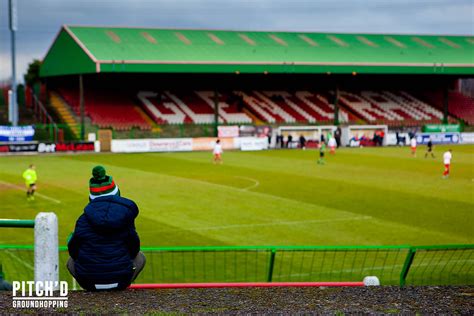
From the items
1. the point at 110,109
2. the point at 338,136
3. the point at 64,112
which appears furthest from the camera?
the point at 64,112

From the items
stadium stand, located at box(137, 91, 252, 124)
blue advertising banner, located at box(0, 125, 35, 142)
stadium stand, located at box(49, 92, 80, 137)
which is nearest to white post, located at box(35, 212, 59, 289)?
blue advertising banner, located at box(0, 125, 35, 142)

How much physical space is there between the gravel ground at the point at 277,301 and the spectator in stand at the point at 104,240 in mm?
194

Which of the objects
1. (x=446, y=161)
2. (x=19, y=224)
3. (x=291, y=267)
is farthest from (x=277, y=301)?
(x=446, y=161)

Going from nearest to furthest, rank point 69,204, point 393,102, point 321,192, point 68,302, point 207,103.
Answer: point 68,302
point 69,204
point 321,192
point 207,103
point 393,102

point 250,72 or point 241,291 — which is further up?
point 250,72

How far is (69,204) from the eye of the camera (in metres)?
29.5

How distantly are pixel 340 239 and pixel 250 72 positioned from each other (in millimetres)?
43881

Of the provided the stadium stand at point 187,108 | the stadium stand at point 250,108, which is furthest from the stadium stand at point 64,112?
the stadium stand at point 187,108

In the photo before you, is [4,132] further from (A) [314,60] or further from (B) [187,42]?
(A) [314,60]

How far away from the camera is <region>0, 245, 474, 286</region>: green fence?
17.0 m

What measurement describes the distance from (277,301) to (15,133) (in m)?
51.3

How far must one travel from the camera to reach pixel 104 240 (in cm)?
830

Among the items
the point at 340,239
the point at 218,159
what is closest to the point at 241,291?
the point at 340,239

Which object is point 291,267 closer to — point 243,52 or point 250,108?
point 243,52
